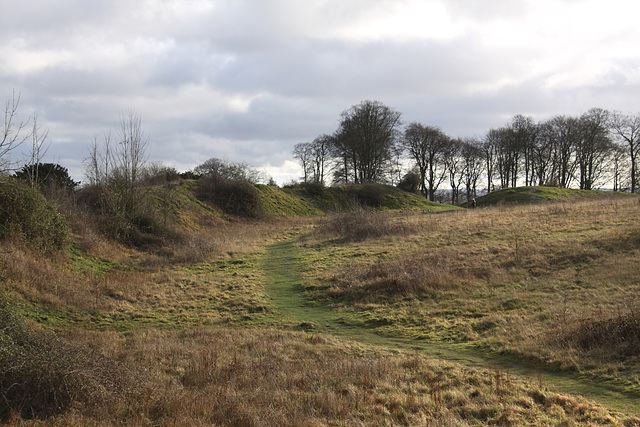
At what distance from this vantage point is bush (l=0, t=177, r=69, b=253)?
1137 cm

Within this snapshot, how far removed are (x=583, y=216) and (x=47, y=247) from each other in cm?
2276

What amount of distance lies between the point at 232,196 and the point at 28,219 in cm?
2542

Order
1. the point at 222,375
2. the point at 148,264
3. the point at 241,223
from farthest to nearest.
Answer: the point at 241,223 < the point at 148,264 < the point at 222,375

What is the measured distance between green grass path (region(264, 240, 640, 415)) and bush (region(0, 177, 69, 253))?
700 centimetres

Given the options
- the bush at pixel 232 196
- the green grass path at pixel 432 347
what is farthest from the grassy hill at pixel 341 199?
the green grass path at pixel 432 347

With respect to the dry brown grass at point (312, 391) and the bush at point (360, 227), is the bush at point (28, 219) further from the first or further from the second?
the bush at point (360, 227)

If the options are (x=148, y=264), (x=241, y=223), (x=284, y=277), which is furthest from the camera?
(x=241, y=223)

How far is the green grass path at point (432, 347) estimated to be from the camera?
540 centimetres

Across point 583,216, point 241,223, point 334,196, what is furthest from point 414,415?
point 334,196

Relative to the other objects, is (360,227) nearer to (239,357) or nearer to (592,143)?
(239,357)

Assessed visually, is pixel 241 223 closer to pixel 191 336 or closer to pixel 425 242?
pixel 425 242

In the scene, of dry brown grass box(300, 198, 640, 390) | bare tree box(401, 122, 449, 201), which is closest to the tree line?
bare tree box(401, 122, 449, 201)

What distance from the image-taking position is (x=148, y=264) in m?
16.2

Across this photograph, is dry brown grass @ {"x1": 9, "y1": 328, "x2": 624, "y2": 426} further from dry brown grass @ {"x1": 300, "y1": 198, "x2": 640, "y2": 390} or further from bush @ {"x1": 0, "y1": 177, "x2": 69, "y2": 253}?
bush @ {"x1": 0, "y1": 177, "x2": 69, "y2": 253}
